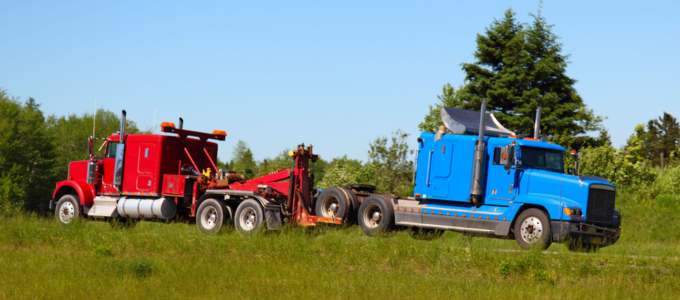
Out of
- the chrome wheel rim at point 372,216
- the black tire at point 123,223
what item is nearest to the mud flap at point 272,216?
the chrome wheel rim at point 372,216

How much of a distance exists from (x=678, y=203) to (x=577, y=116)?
1459 centimetres

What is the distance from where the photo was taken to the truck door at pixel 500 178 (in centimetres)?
2073

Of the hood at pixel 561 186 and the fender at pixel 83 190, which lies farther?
the fender at pixel 83 190

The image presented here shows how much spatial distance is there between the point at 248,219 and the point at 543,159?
23.3 ft

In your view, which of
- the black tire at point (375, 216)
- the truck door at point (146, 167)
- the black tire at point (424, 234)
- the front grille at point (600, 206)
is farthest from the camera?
the truck door at point (146, 167)

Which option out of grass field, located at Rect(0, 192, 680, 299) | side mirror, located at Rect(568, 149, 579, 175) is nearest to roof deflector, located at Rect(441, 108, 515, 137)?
side mirror, located at Rect(568, 149, 579, 175)

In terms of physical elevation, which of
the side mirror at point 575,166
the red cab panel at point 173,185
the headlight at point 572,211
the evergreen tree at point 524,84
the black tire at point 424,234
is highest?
the evergreen tree at point 524,84

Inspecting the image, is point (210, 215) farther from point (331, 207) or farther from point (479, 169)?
point (479, 169)

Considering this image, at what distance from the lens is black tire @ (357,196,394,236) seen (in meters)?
21.8

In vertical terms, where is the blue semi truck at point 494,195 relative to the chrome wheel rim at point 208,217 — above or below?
above

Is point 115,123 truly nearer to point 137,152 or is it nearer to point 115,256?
point 137,152

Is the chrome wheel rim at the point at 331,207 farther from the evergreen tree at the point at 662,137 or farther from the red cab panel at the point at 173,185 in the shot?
the evergreen tree at the point at 662,137

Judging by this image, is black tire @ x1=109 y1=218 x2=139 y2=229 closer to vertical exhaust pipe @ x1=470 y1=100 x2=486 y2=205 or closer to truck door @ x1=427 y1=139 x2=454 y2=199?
truck door @ x1=427 y1=139 x2=454 y2=199

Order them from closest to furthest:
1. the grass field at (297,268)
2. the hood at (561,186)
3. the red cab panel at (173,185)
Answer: the grass field at (297,268), the hood at (561,186), the red cab panel at (173,185)
